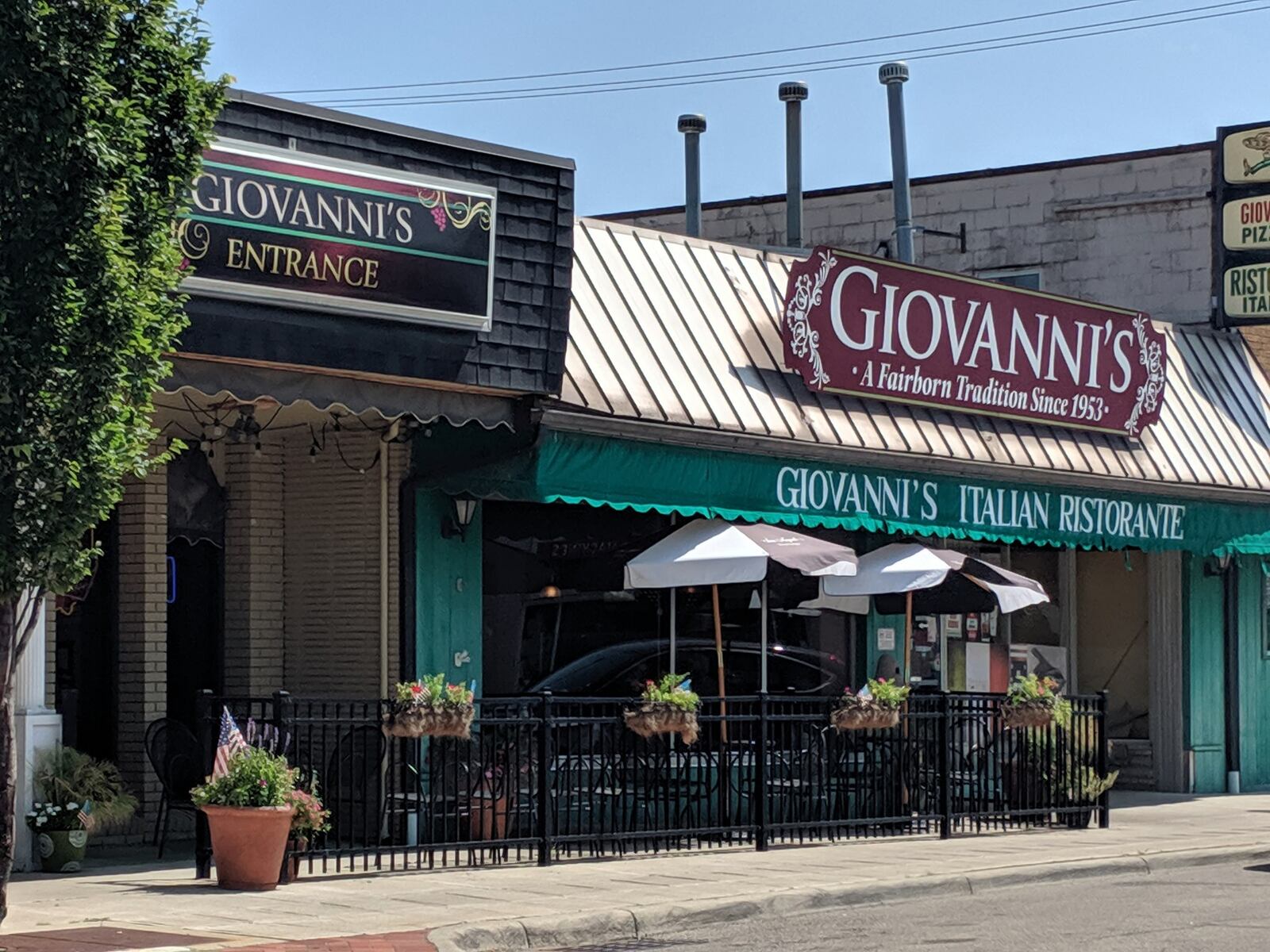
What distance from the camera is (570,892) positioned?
12297mm

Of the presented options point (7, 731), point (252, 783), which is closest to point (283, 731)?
point (252, 783)

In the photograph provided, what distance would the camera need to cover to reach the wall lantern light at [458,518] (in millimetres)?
15297

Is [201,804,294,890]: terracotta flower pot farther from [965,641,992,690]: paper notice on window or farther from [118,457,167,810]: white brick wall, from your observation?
[965,641,992,690]: paper notice on window

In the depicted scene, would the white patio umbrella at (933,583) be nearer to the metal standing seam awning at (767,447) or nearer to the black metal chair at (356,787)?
the metal standing seam awning at (767,447)

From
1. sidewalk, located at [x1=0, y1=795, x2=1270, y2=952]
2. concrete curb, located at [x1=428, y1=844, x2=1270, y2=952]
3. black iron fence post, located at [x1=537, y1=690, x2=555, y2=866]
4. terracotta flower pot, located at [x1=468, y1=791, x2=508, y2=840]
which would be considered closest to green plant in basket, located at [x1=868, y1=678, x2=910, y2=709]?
sidewalk, located at [x1=0, y1=795, x2=1270, y2=952]

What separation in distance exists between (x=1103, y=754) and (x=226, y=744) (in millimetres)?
8540

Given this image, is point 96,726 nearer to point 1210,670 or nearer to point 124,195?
point 124,195

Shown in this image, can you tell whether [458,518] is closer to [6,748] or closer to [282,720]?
[282,720]

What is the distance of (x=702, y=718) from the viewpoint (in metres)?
14.6

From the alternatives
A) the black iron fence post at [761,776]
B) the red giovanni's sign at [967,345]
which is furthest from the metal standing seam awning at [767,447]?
the black iron fence post at [761,776]

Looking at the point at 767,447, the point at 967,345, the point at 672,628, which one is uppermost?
the point at 967,345

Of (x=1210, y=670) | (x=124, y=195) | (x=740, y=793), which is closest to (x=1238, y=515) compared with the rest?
(x=1210, y=670)

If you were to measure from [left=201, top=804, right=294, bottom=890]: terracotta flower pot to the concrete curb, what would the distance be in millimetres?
1861

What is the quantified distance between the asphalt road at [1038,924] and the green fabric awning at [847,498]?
4.08 metres
